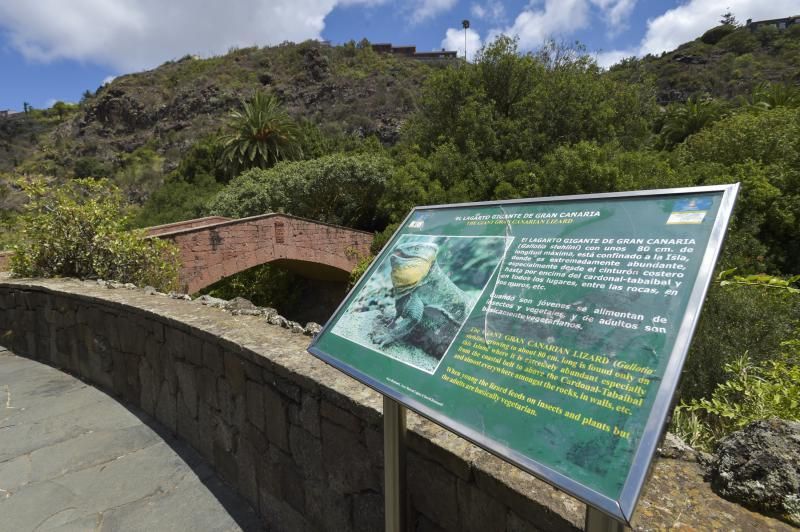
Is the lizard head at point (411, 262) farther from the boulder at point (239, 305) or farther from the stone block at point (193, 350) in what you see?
the boulder at point (239, 305)

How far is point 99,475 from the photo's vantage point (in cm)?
280

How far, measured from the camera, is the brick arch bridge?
983 cm

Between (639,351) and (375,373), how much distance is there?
688 mm

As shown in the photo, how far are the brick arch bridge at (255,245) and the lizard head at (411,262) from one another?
8050mm

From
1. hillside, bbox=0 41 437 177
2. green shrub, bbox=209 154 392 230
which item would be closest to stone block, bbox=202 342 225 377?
green shrub, bbox=209 154 392 230

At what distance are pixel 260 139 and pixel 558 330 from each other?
2482cm

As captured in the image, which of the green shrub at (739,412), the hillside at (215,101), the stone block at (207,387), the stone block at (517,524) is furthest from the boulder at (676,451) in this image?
the hillside at (215,101)

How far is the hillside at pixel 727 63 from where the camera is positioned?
40.8 m

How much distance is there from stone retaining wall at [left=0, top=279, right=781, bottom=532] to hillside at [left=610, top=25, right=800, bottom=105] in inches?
1631

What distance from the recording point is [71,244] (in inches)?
212

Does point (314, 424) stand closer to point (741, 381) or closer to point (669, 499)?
point (669, 499)

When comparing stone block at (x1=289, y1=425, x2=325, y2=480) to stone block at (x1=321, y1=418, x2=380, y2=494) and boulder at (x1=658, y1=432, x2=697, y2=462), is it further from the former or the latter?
boulder at (x1=658, y1=432, x2=697, y2=462)

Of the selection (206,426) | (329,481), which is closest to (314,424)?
(329,481)

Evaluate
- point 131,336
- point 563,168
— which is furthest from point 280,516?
point 563,168
